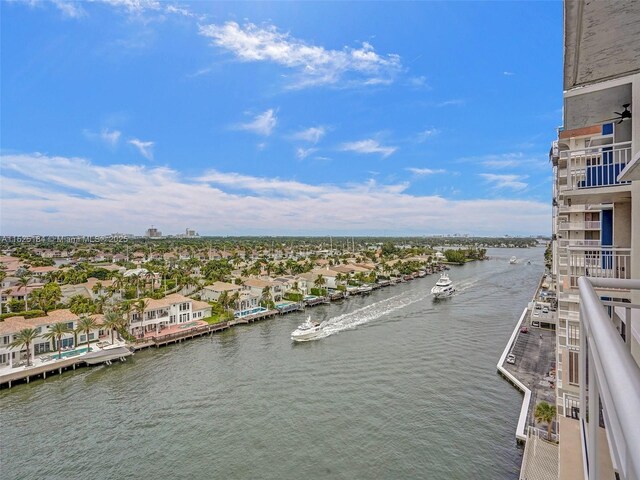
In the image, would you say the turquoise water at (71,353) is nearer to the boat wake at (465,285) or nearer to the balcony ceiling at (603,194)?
the balcony ceiling at (603,194)

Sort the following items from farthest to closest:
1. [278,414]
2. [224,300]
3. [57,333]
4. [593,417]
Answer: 1. [224,300]
2. [57,333]
3. [278,414]
4. [593,417]

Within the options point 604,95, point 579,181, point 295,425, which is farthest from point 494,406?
point 604,95

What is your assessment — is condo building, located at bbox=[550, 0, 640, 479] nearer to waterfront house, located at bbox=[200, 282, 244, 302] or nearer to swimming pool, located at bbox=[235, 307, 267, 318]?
swimming pool, located at bbox=[235, 307, 267, 318]

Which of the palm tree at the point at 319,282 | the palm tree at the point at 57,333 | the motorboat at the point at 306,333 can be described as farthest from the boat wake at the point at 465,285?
the palm tree at the point at 57,333

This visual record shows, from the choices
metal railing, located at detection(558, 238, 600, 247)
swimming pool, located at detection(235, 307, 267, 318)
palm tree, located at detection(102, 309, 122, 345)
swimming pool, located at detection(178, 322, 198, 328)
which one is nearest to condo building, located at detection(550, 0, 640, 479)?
metal railing, located at detection(558, 238, 600, 247)

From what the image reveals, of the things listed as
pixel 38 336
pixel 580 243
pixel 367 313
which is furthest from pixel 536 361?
pixel 38 336

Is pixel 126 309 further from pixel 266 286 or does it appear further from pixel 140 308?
pixel 266 286
